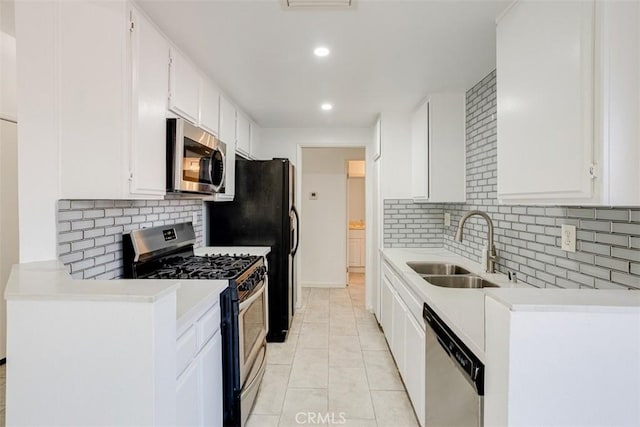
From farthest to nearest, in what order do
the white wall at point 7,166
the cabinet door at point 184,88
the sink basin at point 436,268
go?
the white wall at point 7,166
the sink basin at point 436,268
the cabinet door at point 184,88

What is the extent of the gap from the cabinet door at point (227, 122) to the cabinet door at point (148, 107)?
3.06 feet

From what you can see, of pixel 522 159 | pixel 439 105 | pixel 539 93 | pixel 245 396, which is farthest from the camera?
pixel 439 105

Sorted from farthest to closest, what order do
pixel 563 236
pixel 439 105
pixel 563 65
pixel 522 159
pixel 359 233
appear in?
pixel 359 233, pixel 439 105, pixel 563 236, pixel 522 159, pixel 563 65

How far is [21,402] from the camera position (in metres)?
0.94

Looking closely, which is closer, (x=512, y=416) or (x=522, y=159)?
(x=512, y=416)

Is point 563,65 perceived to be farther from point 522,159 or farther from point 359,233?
point 359,233

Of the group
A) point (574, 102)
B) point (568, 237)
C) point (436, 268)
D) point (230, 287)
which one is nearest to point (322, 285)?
point (436, 268)

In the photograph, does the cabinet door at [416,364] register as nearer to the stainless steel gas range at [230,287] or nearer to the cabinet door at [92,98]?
the stainless steel gas range at [230,287]

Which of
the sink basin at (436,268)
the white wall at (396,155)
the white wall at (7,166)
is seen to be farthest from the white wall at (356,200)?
the white wall at (7,166)

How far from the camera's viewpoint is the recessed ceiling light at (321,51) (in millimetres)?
1977

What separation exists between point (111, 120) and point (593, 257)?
83.4 inches

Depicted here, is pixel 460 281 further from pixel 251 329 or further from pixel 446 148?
pixel 251 329

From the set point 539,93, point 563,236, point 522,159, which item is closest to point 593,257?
point 563,236

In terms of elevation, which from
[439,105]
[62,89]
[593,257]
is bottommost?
[593,257]
